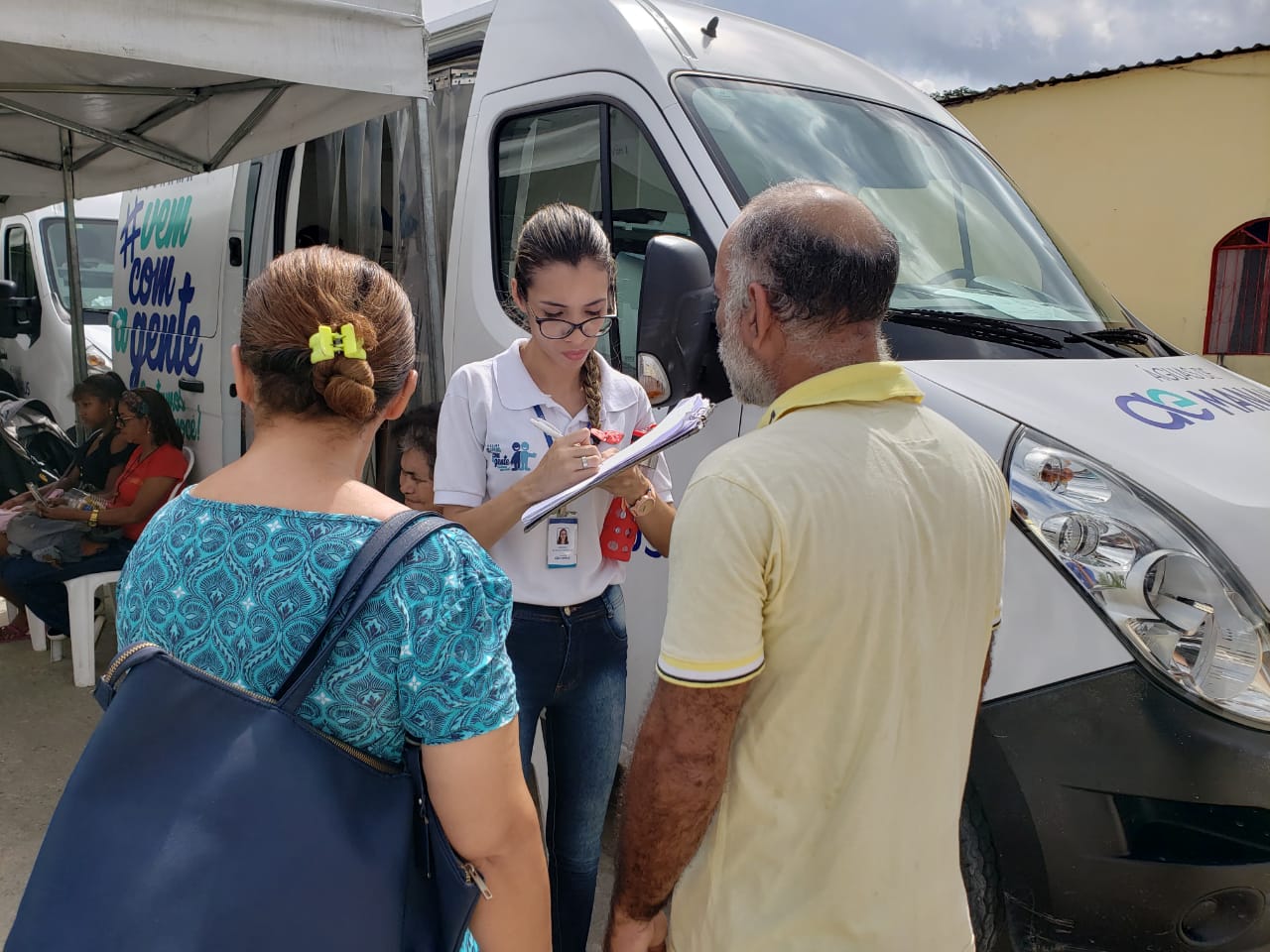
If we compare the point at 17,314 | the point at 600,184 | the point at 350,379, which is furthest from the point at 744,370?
the point at 17,314

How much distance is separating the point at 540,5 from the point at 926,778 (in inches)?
104

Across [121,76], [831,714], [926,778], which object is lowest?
[926,778]

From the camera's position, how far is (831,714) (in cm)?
121

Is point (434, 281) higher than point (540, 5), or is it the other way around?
point (540, 5)

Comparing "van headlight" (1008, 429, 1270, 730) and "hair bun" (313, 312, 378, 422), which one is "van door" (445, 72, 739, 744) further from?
"hair bun" (313, 312, 378, 422)

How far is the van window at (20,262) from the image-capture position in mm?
7863

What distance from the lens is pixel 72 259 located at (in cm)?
552

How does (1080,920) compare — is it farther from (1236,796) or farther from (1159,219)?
(1159,219)

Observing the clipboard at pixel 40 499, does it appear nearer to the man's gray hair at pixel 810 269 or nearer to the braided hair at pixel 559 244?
the braided hair at pixel 559 244

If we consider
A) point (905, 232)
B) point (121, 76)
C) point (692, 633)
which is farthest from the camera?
point (121, 76)

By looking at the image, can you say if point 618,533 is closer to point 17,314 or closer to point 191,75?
point 191,75

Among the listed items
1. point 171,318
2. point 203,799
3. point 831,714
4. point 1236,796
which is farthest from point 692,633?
point 171,318

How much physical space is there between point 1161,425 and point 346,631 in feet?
5.99

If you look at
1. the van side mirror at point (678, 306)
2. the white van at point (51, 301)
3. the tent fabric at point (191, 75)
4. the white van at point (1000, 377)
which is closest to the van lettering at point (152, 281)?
the tent fabric at point (191, 75)
